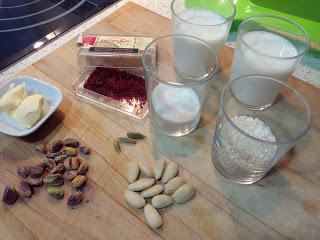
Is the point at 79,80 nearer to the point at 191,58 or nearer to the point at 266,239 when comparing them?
the point at 191,58

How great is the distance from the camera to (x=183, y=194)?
518 millimetres

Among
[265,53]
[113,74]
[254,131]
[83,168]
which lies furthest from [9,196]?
[265,53]

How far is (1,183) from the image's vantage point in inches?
21.3

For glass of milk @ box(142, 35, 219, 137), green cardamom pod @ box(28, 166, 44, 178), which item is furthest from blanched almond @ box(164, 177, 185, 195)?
green cardamom pod @ box(28, 166, 44, 178)

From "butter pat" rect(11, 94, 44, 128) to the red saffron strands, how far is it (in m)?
0.12

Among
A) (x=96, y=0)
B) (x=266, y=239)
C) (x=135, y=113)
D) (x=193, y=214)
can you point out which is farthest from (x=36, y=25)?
(x=266, y=239)

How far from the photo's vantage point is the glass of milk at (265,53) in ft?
1.90

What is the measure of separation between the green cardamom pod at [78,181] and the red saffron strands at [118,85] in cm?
20

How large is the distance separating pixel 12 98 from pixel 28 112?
0.05 metres

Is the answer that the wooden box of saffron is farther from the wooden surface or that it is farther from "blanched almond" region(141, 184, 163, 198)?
"blanched almond" region(141, 184, 163, 198)

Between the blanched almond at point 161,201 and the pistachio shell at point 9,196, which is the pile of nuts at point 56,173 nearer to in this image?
the pistachio shell at point 9,196

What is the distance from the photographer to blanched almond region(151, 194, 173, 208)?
1.67 ft

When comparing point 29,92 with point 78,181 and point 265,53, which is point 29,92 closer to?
point 78,181

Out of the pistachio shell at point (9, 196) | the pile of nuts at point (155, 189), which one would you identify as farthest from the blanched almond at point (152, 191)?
the pistachio shell at point (9, 196)
